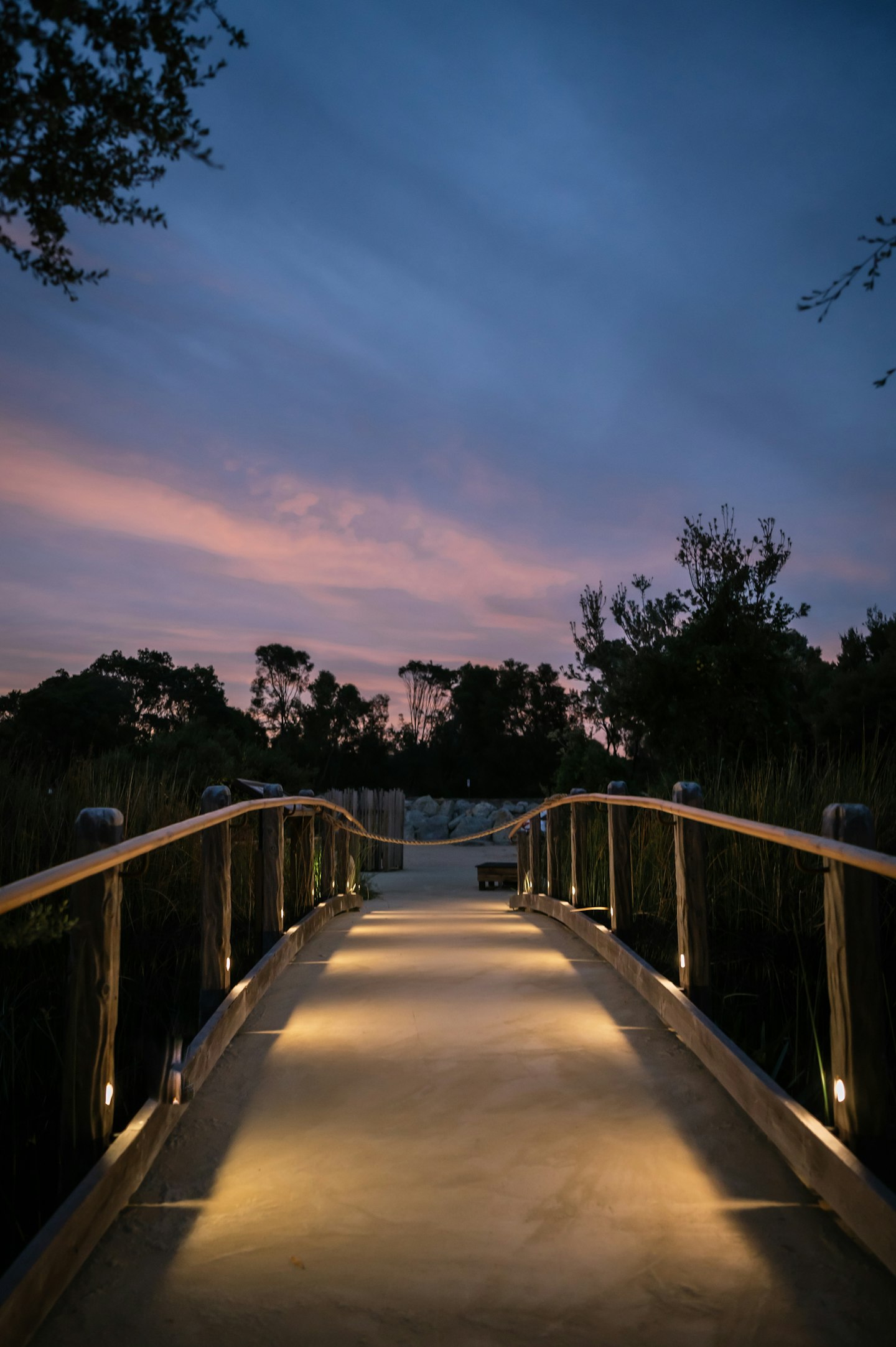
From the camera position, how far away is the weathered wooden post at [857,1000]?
2227 millimetres

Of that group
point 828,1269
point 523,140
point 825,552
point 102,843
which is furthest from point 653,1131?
point 825,552

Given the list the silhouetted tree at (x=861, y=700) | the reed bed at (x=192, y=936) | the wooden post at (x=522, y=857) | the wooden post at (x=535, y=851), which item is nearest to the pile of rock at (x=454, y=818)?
the silhouetted tree at (x=861, y=700)

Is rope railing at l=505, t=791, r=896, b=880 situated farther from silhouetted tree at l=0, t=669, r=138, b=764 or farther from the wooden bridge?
silhouetted tree at l=0, t=669, r=138, b=764

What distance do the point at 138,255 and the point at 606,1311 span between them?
5.38 metres

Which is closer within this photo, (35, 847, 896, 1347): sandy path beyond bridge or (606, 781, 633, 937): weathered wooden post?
(35, 847, 896, 1347): sandy path beyond bridge

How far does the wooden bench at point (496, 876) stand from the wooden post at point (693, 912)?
11319 mm

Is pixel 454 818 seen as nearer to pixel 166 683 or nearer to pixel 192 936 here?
pixel 166 683

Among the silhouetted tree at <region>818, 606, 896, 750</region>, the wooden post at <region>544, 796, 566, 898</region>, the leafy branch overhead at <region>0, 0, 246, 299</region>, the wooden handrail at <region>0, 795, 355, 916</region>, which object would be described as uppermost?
the leafy branch overhead at <region>0, 0, 246, 299</region>

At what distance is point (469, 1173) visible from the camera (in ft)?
8.16

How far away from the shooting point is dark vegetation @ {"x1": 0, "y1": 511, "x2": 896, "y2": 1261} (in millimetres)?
3838

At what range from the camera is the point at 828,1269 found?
195 centimetres

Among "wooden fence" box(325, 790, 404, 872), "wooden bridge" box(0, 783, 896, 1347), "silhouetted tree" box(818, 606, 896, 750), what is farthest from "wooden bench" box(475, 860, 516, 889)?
"wooden bridge" box(0, 783, 896, 1347)

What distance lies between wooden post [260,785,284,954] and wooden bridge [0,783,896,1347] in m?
1.22

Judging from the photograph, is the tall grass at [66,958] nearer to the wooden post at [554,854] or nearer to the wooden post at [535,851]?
the wooden post at [554,854]
